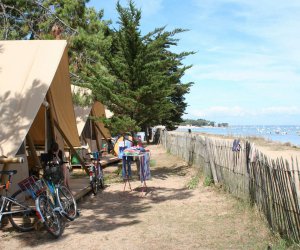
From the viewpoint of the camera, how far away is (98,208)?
906 centimetres

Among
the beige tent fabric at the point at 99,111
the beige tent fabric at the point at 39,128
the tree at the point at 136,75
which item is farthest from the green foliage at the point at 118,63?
the beige tent fabric at the point at 99,111

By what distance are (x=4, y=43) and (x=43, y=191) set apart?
431 centimetres

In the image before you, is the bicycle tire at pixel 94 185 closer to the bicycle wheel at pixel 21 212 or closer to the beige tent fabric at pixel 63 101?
the beige tent fabric at pixel 63 101

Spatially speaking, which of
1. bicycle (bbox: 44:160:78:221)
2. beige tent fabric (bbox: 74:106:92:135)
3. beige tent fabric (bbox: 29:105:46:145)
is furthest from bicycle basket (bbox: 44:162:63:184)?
beige tent fabric (bbox: 74:106:92:135)

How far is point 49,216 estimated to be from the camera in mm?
6602

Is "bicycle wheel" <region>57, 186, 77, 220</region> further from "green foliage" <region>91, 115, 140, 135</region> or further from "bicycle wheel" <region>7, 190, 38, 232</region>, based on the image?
"green foliage" <region>91, 115, 140, 135</region>

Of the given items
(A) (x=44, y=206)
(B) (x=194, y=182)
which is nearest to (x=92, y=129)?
(B) (x=194, y=182)

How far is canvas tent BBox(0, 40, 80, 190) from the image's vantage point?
24.2ft

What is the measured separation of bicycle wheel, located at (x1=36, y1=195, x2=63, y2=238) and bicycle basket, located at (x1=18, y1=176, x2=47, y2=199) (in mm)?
176

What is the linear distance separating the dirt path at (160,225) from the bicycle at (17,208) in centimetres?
22

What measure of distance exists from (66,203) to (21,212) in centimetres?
118

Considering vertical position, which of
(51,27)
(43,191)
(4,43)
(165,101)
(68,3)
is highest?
(68,3)

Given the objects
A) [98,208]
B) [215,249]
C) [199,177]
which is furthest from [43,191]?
[199,177]

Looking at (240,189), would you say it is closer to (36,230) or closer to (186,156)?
(36,230)
